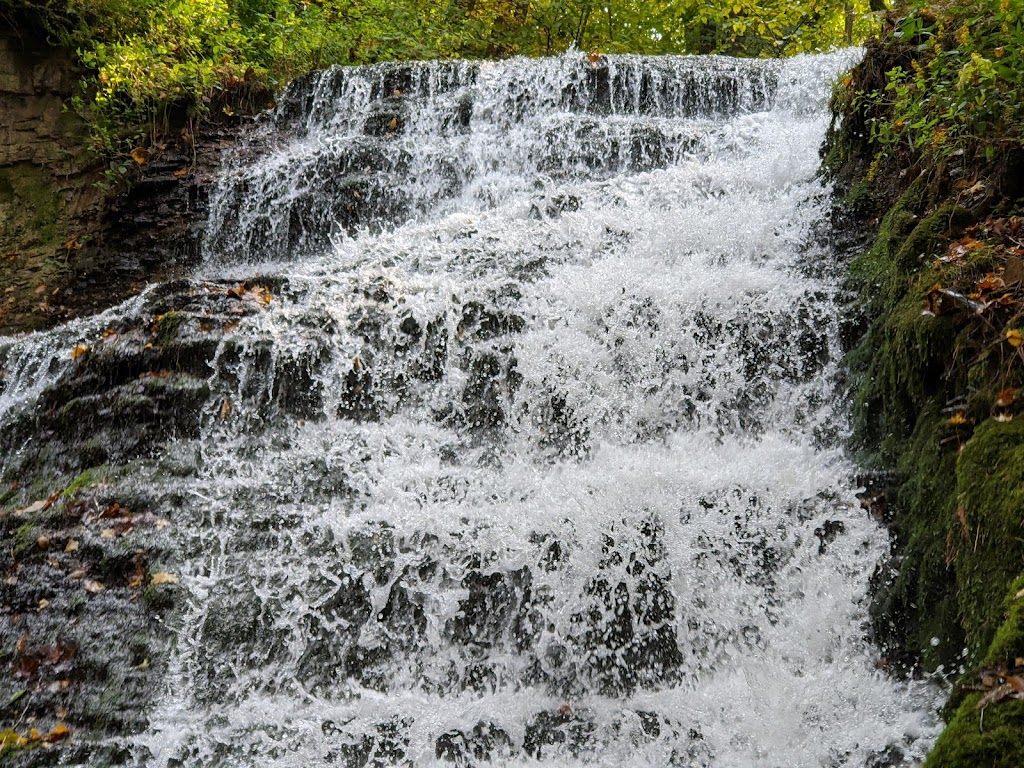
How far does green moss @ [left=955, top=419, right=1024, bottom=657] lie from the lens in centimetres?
265

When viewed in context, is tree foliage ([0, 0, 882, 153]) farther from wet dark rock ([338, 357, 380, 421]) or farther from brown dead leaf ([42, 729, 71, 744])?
brown dead leaf ([42, 729, 71, 744])

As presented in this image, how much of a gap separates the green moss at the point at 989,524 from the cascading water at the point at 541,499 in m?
0.50

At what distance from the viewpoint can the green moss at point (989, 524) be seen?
2654mm

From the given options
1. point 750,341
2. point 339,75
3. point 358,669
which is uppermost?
point 339,75

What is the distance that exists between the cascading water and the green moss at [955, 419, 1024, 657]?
503 millimetres

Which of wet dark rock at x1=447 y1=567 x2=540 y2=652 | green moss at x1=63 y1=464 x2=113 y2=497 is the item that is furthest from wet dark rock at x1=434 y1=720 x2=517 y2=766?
green moss at x1=63 y1=464 x2=113 y2=497

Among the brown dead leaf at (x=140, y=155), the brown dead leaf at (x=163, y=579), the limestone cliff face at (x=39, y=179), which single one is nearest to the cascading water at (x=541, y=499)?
the brown dead leaf at (x=163, y=579)

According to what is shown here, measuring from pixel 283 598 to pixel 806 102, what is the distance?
23.1ft

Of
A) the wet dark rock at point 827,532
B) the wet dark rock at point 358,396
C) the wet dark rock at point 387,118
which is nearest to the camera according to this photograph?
the wet dark rock at point 827,532

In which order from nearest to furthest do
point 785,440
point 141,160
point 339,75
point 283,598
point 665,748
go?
point 665,748, point 283,598, point 785,440, point 141,160, point 339,75

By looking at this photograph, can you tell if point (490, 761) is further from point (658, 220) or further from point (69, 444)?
point (658, 220)

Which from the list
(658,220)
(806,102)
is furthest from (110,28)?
(806,102)

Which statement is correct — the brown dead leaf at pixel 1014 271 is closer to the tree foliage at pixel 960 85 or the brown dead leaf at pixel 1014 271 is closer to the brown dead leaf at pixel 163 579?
the tree foliage at pixel 960 85

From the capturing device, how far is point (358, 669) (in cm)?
369
